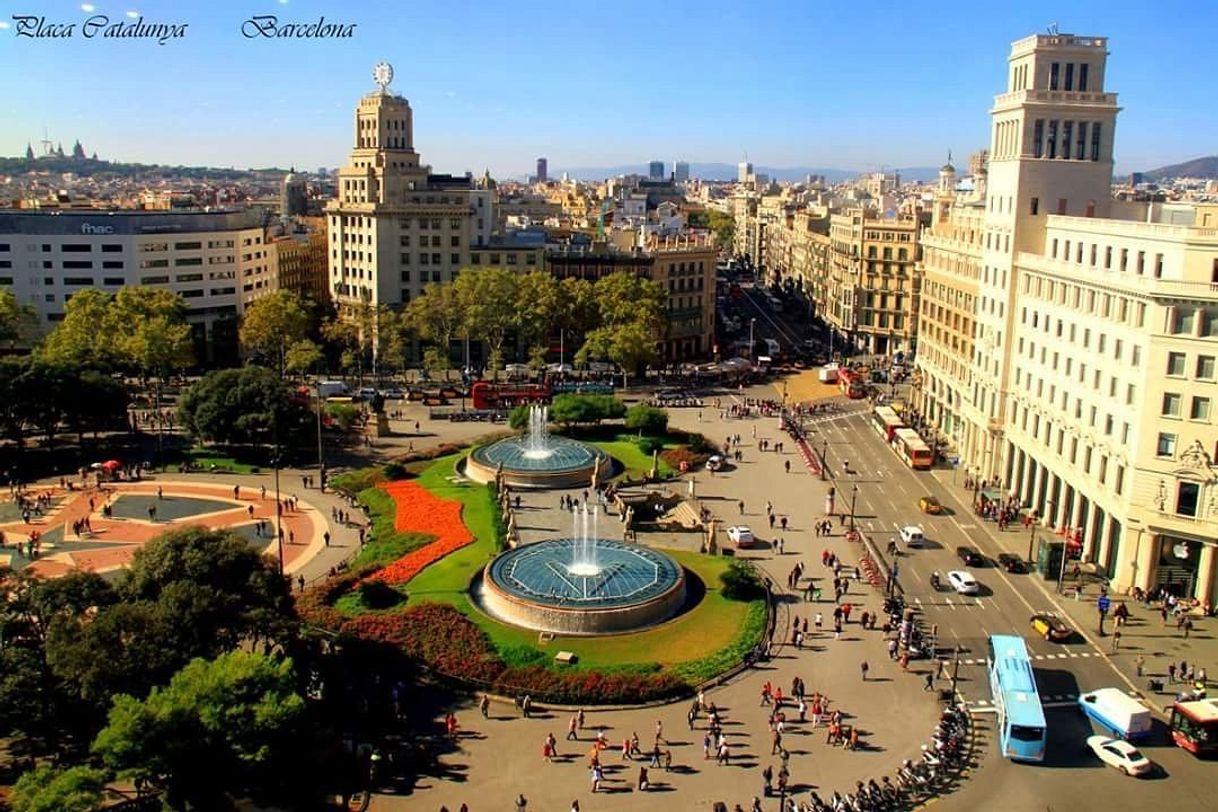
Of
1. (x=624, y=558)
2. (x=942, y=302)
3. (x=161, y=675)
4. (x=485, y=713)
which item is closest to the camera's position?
(x=161, y=675)

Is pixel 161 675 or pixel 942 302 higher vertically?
pixel 942 302

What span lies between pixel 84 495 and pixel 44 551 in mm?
12517

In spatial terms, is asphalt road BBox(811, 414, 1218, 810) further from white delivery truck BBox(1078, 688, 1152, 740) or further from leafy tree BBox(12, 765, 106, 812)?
leafy tree BBox(12, 765, 106, 812)

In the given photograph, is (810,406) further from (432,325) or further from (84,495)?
(84,495)

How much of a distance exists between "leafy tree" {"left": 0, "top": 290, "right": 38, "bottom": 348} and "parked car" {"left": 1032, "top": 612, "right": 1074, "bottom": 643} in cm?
9903

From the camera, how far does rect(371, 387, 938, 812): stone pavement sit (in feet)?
129

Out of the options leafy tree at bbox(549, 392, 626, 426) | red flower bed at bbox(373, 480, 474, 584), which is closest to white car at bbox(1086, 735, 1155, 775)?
red flower bed at bbox(373, 480, 474, 584)

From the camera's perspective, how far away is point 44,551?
6475cm

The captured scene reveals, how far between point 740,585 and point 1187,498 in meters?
24.6

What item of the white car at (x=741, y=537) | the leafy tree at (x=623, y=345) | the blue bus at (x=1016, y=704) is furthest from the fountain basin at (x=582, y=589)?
the leafy tree at (x=623, y=345)

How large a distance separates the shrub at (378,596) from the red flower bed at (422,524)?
2.77 m

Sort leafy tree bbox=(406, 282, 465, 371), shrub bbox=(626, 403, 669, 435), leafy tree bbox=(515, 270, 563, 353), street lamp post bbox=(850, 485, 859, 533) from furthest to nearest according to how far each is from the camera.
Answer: leafy tree bbox=(515, 270, 563, 353) → leafy tree bbox=(406, 282, 465, 371) → shrub bbox=(626, 403, 669, 435) → street lamp post bbox=(850, 485, 859, 533)

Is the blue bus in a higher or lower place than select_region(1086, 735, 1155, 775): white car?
higher

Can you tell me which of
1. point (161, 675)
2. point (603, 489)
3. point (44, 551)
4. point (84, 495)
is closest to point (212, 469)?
point (84, 495)
